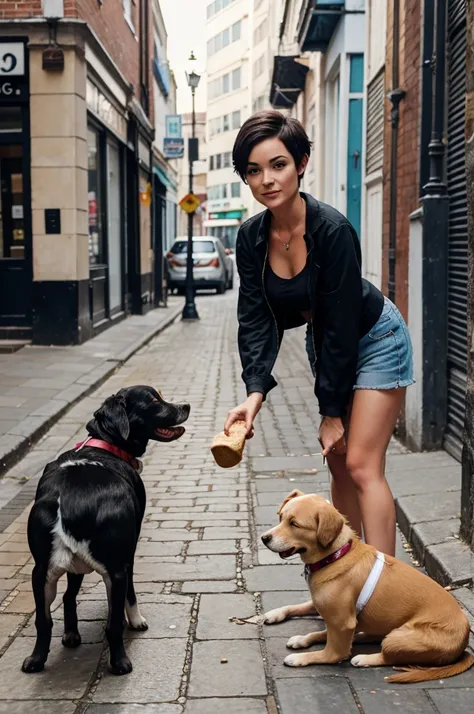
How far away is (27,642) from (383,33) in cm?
824

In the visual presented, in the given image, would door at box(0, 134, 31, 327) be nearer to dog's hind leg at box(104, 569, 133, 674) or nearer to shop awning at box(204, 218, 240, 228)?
dog's hind leg at box(104, 569, 133, 674)

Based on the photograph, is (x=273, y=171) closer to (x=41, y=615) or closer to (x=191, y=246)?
(x=41, y=615)

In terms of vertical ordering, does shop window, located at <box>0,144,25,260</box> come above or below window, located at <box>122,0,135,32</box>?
below

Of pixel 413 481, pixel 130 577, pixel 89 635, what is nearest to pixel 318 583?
pixel 130 577

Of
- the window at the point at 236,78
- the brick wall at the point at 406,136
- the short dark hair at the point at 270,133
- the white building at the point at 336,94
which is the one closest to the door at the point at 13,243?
the white building at the point at 336,94

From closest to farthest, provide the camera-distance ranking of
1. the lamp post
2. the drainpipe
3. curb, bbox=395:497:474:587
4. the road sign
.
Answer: curb, bbox=395:497:474:587
the drainpipe
the lamp post
the road sign

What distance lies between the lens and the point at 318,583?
3.31m

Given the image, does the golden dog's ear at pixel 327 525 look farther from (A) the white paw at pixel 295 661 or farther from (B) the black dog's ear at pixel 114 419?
(B) the black dog's ear at pixel 114 419

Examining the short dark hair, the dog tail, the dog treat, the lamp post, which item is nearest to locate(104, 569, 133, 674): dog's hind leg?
the dog treat

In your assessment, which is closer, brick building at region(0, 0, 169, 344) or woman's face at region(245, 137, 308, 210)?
woman's face at region(245, 137, 308, 210)

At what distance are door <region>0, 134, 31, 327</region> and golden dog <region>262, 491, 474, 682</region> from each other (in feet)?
34.7

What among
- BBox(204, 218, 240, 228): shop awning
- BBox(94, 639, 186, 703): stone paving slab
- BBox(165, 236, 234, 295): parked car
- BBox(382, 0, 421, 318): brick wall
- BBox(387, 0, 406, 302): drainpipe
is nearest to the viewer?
BBox(94, 639, 186, 703): stone paving slab

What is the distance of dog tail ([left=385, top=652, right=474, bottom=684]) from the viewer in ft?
10.5

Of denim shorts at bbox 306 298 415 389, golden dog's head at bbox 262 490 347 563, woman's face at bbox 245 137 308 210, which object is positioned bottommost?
golden dog's head at bbox 262 490 347 563
